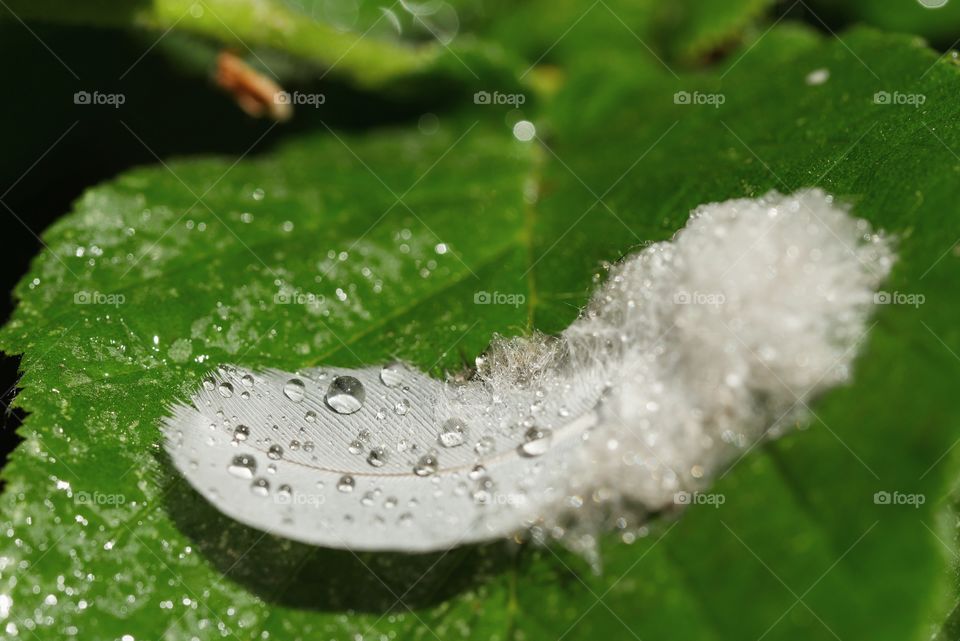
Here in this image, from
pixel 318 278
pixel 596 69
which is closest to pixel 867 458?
pixel 318 278

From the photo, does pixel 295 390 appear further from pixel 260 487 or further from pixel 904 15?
pixel 904 15

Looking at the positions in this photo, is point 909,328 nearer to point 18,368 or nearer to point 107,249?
point 18,368
